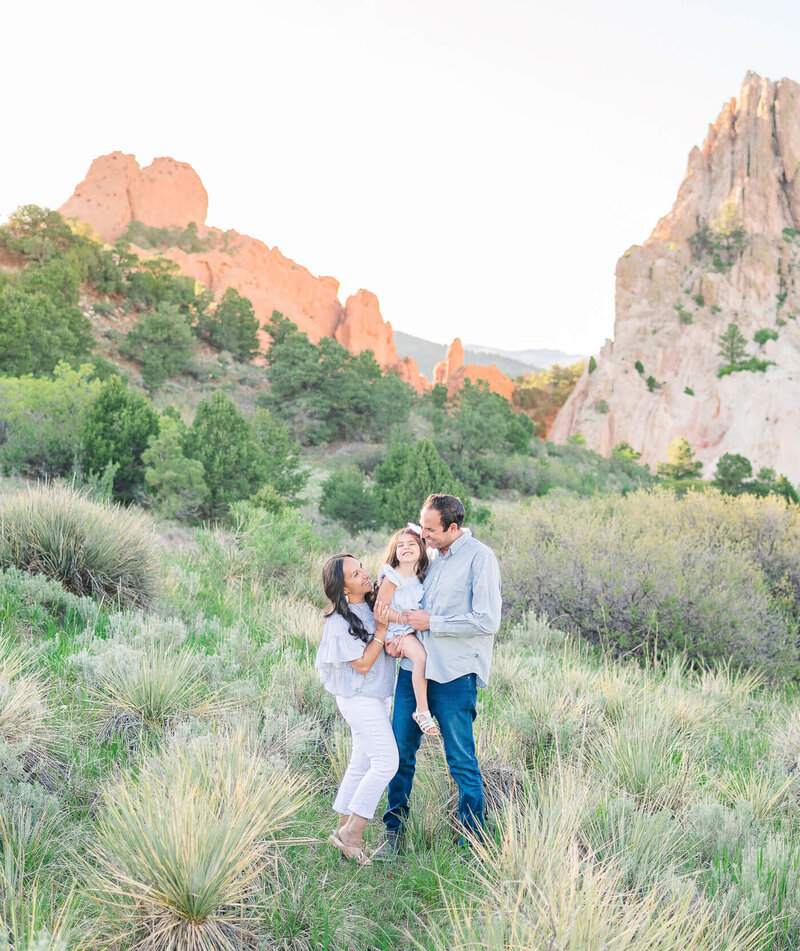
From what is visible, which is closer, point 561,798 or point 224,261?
point 561,798

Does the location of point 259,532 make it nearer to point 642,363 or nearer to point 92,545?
point 92,545

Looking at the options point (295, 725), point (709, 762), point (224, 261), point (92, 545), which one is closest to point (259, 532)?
point (92, 545)

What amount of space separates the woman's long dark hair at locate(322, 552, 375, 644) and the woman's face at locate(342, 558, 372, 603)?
22 mm

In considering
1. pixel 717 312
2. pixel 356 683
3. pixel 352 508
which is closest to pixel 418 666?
pixel 356 683

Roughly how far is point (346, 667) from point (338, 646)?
0.13 metres

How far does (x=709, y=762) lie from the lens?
14.3 feet

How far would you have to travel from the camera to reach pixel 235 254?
2783 inches

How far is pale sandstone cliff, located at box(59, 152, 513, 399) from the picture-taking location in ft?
225

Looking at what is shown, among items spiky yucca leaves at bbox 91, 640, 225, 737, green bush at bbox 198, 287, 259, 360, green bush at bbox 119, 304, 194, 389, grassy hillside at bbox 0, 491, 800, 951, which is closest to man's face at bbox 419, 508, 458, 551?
grassy hillside at bbox 0, 491, 800, 951

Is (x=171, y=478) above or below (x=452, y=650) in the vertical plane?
below

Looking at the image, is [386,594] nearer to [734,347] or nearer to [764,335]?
[734,347]

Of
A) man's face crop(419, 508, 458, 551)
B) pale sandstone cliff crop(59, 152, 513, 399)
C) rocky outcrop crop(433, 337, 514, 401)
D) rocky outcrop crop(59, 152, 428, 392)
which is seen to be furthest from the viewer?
rocky outcrop crop(59, 152, 428, 392)

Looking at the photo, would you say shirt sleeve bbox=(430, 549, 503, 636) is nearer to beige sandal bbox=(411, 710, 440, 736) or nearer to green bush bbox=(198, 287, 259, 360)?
beige sandal bbox=(411, 710, 440, 736)

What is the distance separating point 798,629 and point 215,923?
30.6 ft
